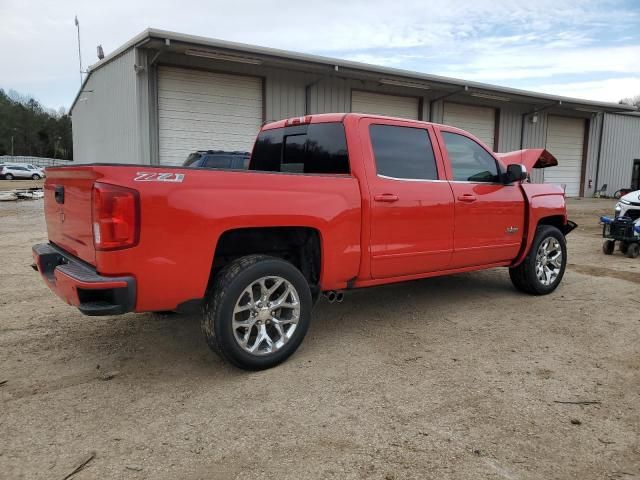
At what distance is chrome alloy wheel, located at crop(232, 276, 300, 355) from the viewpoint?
3.55 meters

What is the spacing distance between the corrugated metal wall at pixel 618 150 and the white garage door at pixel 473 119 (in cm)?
795

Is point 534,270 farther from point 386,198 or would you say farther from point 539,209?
point 386,198

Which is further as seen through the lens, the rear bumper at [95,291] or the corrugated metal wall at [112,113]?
the corrugated metal wall at [112,113]

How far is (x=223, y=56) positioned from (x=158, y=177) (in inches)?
455

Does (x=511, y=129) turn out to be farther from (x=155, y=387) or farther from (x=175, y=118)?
(x=155, y=387)

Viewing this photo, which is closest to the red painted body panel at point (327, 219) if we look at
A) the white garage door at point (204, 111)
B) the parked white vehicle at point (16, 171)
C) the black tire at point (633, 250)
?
the black tire at point (633, 250)

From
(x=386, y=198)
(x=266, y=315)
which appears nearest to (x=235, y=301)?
(x=266, y=315)

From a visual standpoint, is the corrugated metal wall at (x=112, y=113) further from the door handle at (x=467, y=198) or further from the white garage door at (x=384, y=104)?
the door handle at (x=467, y=198)

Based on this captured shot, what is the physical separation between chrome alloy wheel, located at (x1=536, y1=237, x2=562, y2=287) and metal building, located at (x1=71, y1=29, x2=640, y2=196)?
10235 millimetres

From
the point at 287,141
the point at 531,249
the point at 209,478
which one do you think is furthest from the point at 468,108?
→ the point at 209,478

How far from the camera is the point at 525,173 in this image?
5.16 metres

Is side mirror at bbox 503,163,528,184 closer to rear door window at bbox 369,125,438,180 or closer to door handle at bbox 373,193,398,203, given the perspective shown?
rear door window at bbox 369,125,438,180

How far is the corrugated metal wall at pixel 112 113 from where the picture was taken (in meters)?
13.8

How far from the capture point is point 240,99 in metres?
15.1
